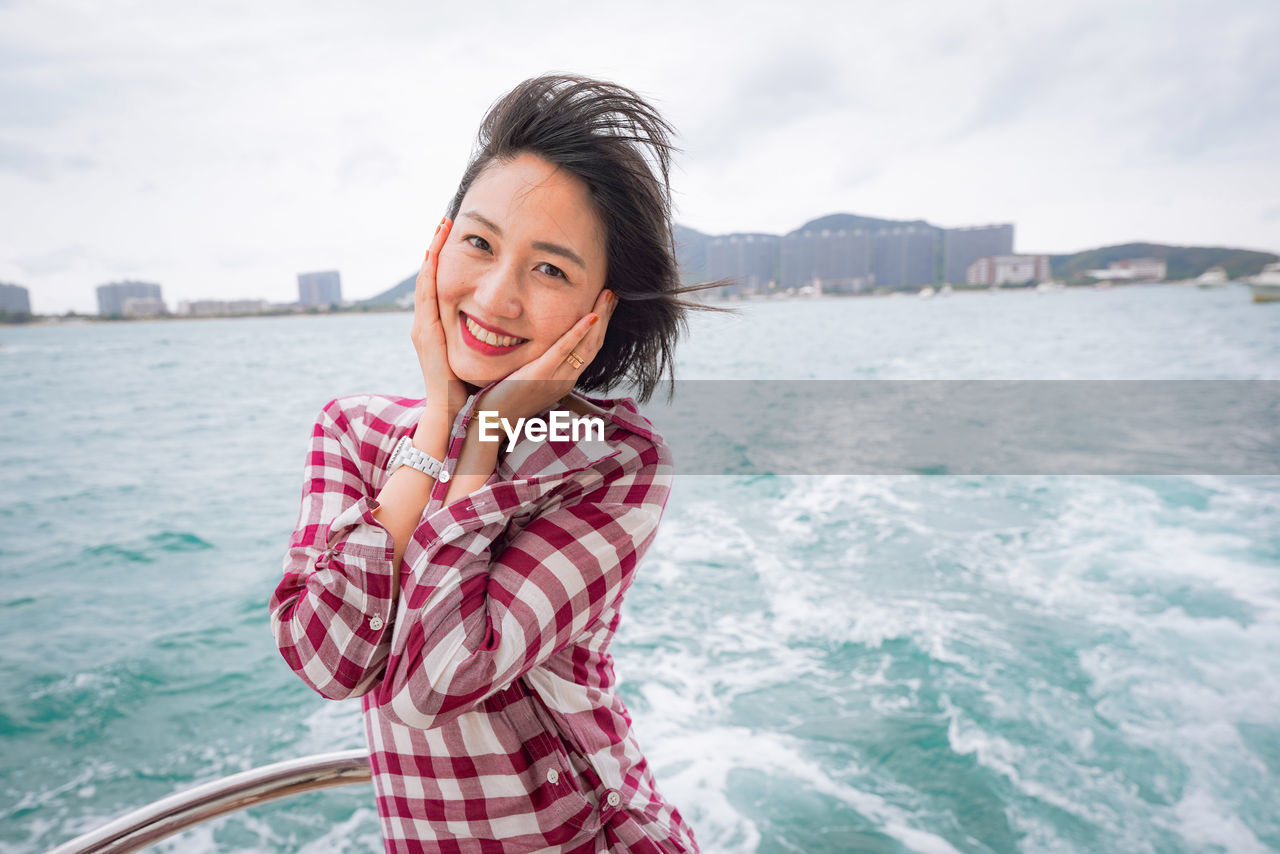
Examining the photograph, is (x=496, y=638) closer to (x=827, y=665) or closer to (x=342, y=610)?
(x=342, y=610)

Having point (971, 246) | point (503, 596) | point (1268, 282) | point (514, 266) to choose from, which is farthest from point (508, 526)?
point (1268, 282)

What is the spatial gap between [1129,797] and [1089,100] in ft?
107

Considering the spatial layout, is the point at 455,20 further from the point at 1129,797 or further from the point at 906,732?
the point at 1129,797

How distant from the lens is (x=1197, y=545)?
6.85m

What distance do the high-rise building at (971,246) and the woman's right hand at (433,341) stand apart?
29.4 metres

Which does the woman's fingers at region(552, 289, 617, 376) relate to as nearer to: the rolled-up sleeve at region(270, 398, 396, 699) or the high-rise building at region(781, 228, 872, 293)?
the rolled-up sleeve at region(270, 398, 396, 699)

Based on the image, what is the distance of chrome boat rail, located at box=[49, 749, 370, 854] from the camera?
114 centimetres


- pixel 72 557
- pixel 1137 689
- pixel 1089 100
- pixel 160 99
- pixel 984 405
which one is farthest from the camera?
pixel 160 99

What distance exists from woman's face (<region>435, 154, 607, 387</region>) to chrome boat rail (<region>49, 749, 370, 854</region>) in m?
0.76

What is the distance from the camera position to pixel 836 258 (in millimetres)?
21469

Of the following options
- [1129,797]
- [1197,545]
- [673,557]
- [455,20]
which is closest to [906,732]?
[1129,797]

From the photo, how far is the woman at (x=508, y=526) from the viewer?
35.7 inches

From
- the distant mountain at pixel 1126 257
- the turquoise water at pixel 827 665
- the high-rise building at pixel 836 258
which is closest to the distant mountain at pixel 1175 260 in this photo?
the distant mountain at pixel 1126 257

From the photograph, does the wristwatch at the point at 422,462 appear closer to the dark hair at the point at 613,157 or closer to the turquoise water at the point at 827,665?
the dark hair at the point at 613,157
